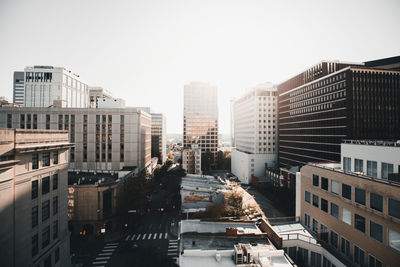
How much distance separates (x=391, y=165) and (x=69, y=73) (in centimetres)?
13378

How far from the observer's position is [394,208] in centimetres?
1802

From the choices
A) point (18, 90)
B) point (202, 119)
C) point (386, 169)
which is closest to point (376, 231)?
point (386, 169)

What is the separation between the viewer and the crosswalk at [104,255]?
33.4 m

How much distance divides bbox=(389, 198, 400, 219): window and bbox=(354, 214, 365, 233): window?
3.59 metres

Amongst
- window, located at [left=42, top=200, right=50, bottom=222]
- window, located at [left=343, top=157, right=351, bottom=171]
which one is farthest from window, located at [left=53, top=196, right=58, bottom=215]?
window, located at [left=343, top=157, right=351, bottom=171]

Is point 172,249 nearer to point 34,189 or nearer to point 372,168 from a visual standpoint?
point 34,189

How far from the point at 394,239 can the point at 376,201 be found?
11.1 ft

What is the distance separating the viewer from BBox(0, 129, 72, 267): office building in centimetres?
1978

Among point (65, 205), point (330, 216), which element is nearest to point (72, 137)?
point (65, 205)

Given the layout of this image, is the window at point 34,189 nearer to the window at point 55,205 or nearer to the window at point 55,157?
the window at point 55,205

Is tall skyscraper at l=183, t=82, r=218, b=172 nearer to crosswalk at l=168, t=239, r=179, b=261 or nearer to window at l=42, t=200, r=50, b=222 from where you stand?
crosswalk at l=168, t=239, r=179, b=261

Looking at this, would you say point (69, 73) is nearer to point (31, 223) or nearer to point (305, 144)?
point (31, 223)

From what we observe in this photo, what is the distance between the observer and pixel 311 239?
25594mm

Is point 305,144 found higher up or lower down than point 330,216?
higher up
